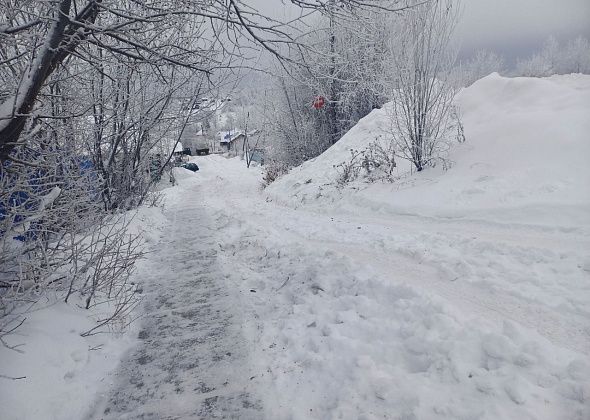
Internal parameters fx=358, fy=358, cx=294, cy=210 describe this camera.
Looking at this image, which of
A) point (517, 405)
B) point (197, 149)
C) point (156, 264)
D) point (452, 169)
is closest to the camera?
point (517, 405)

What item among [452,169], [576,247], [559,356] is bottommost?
[559,356]

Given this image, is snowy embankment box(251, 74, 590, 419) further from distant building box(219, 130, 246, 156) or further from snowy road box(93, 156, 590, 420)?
distant building box(219, 130, 246, 156)

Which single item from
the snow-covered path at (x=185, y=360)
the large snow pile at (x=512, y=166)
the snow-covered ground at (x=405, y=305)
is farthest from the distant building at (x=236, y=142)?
the snow-covered path at (x=185, y=360)

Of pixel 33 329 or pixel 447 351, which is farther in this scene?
pixel 33 329

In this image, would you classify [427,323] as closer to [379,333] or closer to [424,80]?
[379,333]

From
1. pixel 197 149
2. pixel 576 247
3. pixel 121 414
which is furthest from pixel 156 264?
pixel 197 149

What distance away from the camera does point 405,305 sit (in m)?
3.68

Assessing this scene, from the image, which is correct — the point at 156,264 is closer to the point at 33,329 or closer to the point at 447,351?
the point at 33,329

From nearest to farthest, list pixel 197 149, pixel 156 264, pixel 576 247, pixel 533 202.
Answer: pixel 576 247 → pixel 533 202 → pixel 156 264 → pixel 197 149

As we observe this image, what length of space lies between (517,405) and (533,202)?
4353mm

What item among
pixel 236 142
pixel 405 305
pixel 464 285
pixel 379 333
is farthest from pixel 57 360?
pixel 236 142

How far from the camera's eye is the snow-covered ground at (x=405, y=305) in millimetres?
2707

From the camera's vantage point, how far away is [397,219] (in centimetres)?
737

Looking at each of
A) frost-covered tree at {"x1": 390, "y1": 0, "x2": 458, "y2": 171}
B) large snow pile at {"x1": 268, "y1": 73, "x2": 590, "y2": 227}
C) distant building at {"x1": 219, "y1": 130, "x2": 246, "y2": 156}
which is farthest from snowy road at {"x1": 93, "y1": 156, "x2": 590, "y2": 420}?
distant building at {"x1": 219, "y1": 130, "x2": 246, "y2": 156}
